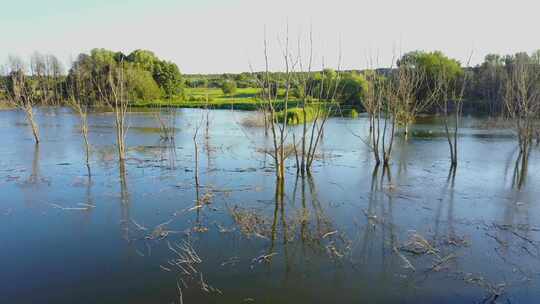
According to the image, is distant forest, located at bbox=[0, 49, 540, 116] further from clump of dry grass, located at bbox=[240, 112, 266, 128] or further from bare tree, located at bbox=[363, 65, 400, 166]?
bare tree, located at bbox=[363, 65, 400, 166]

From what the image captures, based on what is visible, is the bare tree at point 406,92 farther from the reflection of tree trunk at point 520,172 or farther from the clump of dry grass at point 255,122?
the clump of dry grass at point 255,122

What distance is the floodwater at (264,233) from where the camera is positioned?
729 centimetres

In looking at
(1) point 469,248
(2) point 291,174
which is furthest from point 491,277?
(2) point 291,174

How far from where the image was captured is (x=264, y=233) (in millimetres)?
9914

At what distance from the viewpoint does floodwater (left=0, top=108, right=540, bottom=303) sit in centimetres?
729

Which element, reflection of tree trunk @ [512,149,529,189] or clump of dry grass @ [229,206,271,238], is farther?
reflection of tree trunk @ [512,149,529,189]

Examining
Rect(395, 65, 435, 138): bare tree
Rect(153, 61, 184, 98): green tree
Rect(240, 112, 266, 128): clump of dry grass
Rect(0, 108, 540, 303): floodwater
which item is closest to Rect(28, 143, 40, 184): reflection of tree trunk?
Rect(0, 108, 540, 303): floodwater

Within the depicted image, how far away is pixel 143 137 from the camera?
96.5ft

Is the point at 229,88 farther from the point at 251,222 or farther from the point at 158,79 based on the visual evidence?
the point at 251,222

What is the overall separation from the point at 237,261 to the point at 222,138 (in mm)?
22049

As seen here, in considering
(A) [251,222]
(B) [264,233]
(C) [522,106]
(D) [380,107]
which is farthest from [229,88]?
(B) [264,233]

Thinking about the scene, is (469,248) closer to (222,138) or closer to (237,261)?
(237,261)

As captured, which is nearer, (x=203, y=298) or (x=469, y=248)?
(x=203, y=298)

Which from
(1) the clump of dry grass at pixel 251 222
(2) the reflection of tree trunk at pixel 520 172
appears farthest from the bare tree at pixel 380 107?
(1) the clump of dry grass at pixel 251 222
